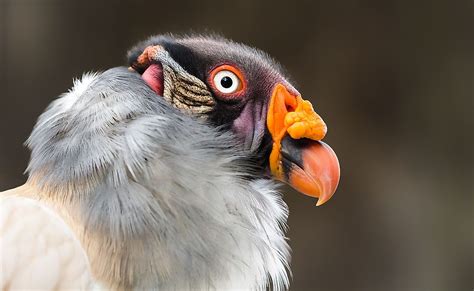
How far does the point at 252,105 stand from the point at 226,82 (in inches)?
3.2

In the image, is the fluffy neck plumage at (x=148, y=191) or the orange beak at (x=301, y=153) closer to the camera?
the fluffy neck plumage at (x=148, y=191)

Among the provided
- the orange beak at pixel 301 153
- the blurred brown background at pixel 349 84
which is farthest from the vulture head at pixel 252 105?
the blurred brown background at pixel 349 84

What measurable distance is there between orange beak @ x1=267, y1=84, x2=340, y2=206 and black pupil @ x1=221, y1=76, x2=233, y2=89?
0.11 metres

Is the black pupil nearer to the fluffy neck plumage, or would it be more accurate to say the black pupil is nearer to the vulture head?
the vulture head

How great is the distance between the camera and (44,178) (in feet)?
4.42

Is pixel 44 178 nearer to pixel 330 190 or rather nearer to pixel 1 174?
pixel 330 190

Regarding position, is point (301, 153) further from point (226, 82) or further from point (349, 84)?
point (349, 84)

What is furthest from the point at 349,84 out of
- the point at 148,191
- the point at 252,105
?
the point at 148,191

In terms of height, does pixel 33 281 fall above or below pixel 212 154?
below

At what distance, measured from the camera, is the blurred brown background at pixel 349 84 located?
4316mm

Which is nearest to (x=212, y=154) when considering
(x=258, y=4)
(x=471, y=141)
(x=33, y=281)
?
(x=33, y=281)

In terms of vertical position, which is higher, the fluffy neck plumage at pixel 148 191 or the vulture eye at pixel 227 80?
the vulture eye at pixel 227 80

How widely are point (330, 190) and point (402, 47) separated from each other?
3168mm

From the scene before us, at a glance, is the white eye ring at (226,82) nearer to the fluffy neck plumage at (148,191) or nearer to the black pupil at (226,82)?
the black pupil at (226,82)
